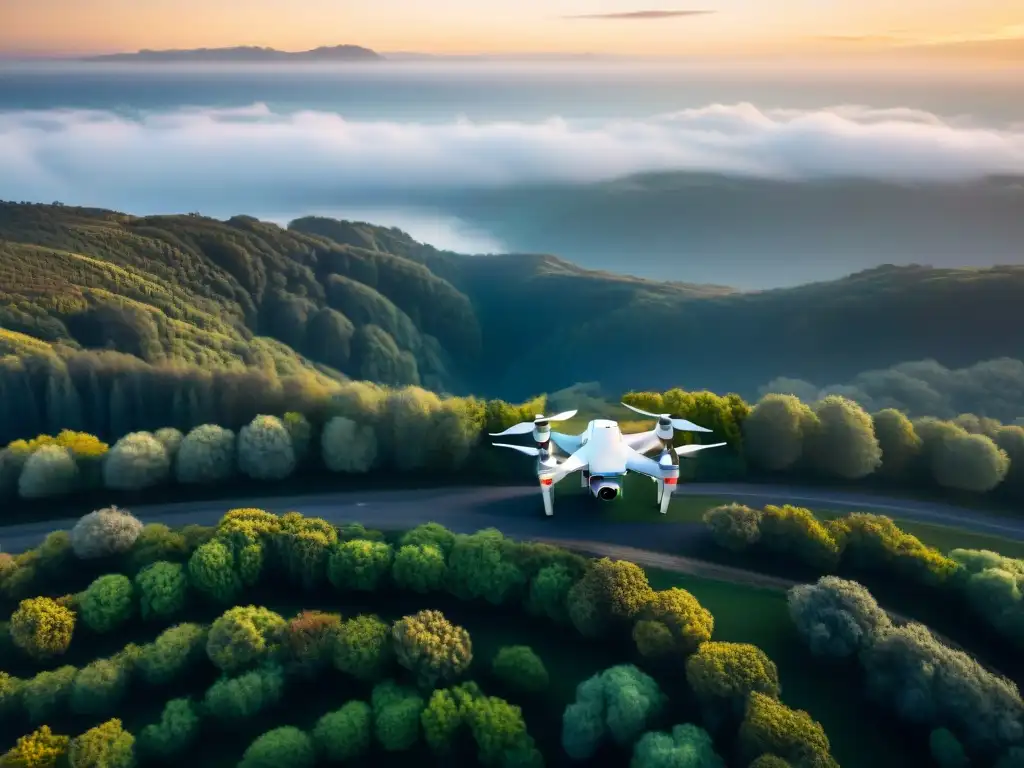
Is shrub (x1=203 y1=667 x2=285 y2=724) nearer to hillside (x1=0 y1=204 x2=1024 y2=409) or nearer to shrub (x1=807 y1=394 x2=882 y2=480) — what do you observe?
shrub (x1=807 y1=394 x2=882 y2=480)

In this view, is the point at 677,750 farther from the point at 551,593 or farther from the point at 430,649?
the point at 430,649

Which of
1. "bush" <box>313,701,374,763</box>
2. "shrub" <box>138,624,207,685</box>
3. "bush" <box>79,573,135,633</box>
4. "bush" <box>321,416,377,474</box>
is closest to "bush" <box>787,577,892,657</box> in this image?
"bush" <box>313,701,374,763</box>

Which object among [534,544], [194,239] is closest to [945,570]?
[534,544]

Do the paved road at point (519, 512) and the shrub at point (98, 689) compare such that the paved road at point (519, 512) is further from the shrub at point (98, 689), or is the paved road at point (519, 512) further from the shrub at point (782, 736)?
the shrub at point (98, 689)

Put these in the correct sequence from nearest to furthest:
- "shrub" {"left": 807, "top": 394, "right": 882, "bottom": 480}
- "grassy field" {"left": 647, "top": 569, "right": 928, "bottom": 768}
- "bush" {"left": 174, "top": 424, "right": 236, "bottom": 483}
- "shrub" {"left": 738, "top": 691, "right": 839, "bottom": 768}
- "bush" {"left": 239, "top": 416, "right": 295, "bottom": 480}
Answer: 1. "shrub" {"left": 738, "top": 691, "right": 839, "bottom": 768}
2. "grassy field" {"left": 647, "top": 569, "right": 928, "bottom": 768}
3. "shrub" {"left": 807, "top": 394, "right": 882, "bottom": 480}
4. "bush" {"left": 174, "top": 424, "right": 236, "bottom": 483}
5. "bush" {"left": 239, "top": 416, "right": 295, "bottom": 480}

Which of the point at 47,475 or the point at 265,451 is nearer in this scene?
the point at 47,475

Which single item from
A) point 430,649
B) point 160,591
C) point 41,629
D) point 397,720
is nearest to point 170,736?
point 160,591

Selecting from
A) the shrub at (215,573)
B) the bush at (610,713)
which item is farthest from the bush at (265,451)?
the bush at (610,713)
